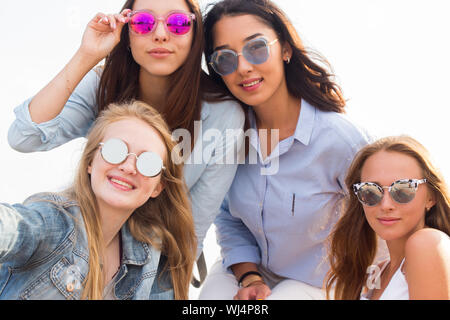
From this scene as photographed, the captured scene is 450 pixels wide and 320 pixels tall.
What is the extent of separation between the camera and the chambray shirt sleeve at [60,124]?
3.33 meters

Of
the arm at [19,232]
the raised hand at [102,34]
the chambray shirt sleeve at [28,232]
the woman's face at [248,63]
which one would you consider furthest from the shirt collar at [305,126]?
the arm at [19,232]

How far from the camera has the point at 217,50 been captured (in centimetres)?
355

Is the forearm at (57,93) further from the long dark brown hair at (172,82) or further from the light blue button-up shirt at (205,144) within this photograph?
the long dark brown hair at (172,82)

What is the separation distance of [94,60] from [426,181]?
2051mm

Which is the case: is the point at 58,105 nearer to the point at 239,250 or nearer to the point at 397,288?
the point at 239,250

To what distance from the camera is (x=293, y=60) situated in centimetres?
374

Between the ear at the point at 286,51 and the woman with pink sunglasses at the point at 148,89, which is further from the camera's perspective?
the ear at the point at 286,51

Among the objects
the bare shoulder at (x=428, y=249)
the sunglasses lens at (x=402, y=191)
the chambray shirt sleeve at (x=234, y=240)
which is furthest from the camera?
the chambray shirt sleeve at (x=234, y=240)

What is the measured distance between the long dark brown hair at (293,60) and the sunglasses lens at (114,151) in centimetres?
106

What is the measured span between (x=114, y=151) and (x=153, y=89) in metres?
0.92

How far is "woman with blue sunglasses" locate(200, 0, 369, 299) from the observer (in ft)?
11.5

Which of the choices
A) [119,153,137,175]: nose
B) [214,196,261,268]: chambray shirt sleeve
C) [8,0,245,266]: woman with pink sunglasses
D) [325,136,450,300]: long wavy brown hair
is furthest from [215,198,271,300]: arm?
[119,153,137,175]: nose

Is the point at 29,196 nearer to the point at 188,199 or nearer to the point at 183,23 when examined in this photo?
the point at 188,199
